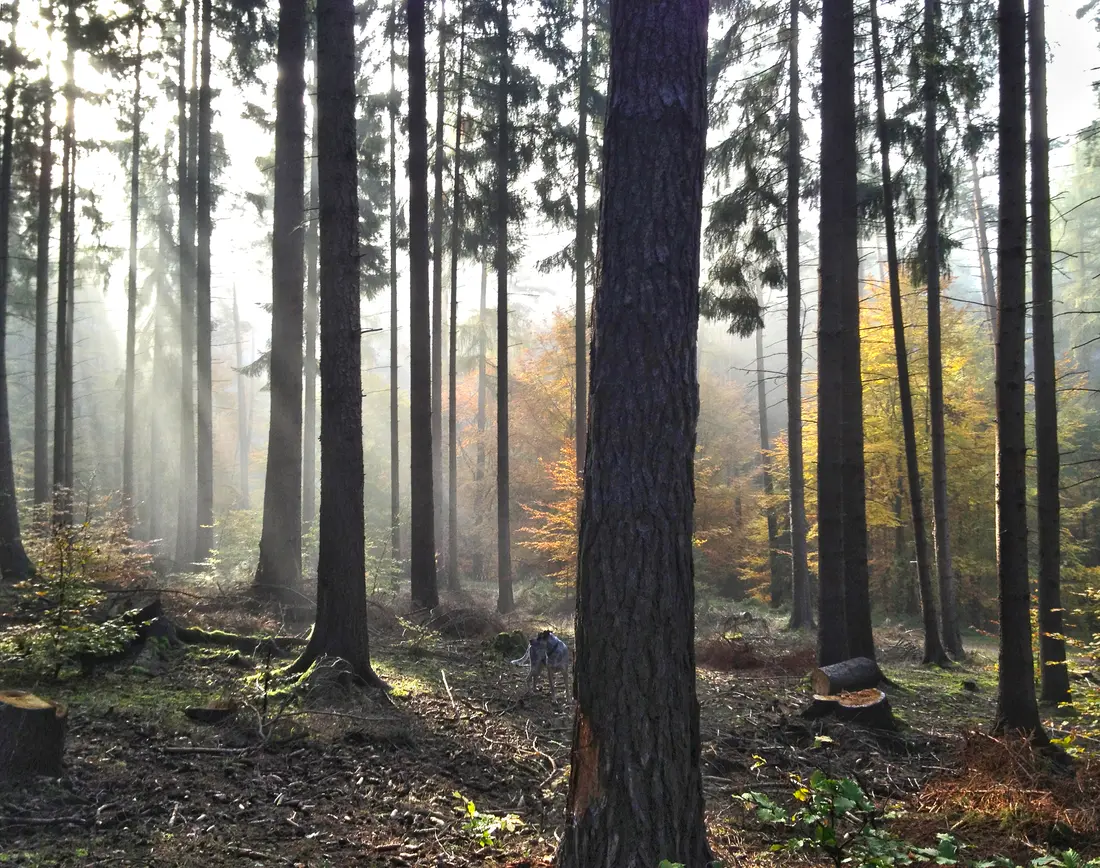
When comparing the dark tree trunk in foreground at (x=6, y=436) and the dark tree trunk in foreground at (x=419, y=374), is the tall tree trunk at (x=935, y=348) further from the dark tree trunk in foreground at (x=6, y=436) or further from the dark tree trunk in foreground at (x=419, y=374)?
the dark tree trunk in foreground at (x=6, y=436)

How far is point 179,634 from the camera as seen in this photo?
26.8 feet

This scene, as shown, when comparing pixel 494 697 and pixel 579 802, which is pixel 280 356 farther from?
pixel 579 802

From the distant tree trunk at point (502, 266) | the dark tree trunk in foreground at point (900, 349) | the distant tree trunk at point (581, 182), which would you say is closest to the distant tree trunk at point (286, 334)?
the distant tree trunk at point (502, 266)

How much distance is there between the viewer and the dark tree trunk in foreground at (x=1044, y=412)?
8500 millimetres

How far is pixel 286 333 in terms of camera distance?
37.4 ft

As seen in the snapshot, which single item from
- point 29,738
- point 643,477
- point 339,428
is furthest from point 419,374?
point 643,477

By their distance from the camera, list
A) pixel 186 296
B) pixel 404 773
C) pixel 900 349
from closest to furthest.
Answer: pixel 404 773
pixel 900 349
pixel 186 296

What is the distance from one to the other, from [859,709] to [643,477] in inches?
212

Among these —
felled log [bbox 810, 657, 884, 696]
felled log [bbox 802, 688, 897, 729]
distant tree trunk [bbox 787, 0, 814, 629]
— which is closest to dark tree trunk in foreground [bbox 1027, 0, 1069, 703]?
felled log [bbox 810, 657, 884, 696]

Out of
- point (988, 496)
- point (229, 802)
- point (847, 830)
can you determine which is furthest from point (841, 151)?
point (988, 496)

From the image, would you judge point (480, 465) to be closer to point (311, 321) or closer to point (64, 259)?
point (311, 321)

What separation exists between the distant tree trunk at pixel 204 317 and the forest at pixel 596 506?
0.37 feet

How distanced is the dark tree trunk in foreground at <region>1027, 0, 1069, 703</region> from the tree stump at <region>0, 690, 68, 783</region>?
930cm

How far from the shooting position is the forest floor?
4012 millimetres
